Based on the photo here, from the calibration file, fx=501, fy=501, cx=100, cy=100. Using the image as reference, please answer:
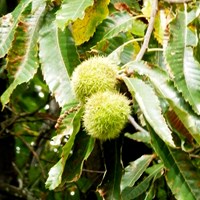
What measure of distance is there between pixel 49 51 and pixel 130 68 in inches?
10.4

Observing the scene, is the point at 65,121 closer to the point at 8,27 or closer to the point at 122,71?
the point at 122,71

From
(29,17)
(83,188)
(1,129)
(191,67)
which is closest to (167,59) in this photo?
(191,67)

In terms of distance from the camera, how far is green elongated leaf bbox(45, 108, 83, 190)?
3.27 ft

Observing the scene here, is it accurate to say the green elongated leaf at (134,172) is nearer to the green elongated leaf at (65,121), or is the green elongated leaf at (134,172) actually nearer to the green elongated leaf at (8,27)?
the green elongated leaf at (65,121)

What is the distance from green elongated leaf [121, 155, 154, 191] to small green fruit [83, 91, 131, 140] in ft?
1.15

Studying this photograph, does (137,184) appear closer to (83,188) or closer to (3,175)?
(83,188)

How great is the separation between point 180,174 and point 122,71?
0.27 m

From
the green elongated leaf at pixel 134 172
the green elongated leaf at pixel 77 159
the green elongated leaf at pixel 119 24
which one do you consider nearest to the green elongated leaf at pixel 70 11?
the green elongated leaf at pixel 119 24

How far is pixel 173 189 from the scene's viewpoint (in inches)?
42.9

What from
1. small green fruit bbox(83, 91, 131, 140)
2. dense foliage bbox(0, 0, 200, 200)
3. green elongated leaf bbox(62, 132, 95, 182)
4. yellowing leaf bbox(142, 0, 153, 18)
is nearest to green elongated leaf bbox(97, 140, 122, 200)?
dense foliage bbox(0, 0, 200, 200)

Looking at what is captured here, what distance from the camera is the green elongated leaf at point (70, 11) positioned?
1.12 m

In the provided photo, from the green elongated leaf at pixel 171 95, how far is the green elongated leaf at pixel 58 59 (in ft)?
0.56

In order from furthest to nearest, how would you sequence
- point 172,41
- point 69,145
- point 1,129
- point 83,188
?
point 1,129 → point 83,188 → point 172,41 → point 69,145

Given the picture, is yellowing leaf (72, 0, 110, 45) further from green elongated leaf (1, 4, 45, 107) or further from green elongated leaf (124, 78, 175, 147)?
green elongated leaf (124, 78, 175, 147)
